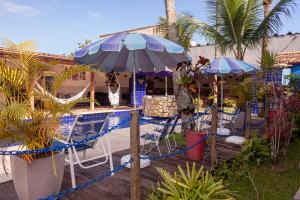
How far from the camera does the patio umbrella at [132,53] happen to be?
4.51 metres

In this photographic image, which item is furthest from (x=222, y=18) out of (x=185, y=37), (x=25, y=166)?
(x=25, y=166)

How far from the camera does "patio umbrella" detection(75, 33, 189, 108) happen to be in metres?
4.51

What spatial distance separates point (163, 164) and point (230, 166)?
146 centimetres

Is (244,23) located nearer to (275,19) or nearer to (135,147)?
(275,19)

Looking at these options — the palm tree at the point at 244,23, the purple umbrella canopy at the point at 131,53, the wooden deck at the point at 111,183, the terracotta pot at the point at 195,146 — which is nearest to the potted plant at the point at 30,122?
the wooden deck at the point at 111,183

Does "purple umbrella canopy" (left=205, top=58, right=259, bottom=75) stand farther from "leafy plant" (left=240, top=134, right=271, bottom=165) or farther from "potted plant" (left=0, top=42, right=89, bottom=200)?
"potted plant" (left=0, top=42, right=89, bottom=200)

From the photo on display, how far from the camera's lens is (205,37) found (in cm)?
1290

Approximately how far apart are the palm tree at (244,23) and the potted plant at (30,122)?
1008cm

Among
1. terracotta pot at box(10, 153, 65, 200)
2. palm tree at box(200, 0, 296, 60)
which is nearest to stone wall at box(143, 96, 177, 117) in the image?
palm tree at box(200, 0, 296, 60)

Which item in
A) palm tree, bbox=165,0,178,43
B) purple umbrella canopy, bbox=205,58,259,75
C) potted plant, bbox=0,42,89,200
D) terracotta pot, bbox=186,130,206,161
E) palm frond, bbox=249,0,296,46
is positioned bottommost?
terracotta pot, bbox=186,130,206,161

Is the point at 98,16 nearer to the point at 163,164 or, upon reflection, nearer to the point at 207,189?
the point at 163,164

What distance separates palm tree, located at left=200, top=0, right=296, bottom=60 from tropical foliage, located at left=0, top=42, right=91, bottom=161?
10.1 meters

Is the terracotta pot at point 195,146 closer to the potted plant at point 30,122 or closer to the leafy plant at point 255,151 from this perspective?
the leafy plant at point 255,151

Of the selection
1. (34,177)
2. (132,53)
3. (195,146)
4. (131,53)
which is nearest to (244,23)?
(131,53)
